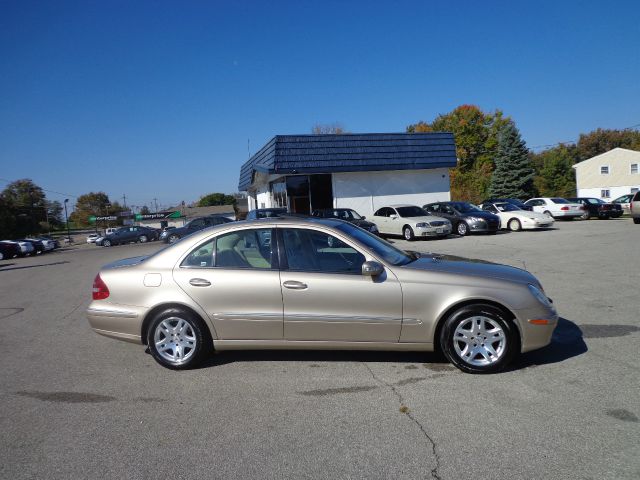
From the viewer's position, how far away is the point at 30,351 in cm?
574

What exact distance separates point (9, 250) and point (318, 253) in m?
36.0

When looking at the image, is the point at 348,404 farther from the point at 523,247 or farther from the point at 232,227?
the point at 523,247

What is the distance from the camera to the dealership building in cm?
2444

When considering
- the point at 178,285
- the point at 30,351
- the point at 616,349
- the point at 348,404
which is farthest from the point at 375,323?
the point at 30,351

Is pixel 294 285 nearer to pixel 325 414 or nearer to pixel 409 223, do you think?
pixel 325 414

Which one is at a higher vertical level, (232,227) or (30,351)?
(232,227)

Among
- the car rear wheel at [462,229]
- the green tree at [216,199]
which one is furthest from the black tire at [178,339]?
the green tree at [216,199]

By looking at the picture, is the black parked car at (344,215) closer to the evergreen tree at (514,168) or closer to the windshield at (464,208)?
the windshield at (464,208)

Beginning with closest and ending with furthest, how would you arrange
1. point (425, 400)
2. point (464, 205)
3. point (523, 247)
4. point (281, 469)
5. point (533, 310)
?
1. point (281, 469)
2. point (425, 400)
3. point (533, 310)
4. point (523, 247)
5. point (464, 205)

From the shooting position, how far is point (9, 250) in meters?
32.8

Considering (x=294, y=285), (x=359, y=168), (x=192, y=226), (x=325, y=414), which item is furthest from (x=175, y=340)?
(x=192, y=226)

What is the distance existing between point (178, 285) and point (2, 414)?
1815 millimetres

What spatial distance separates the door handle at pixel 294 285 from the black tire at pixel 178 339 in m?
1.00

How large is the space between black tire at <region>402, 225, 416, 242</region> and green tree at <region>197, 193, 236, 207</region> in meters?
120
